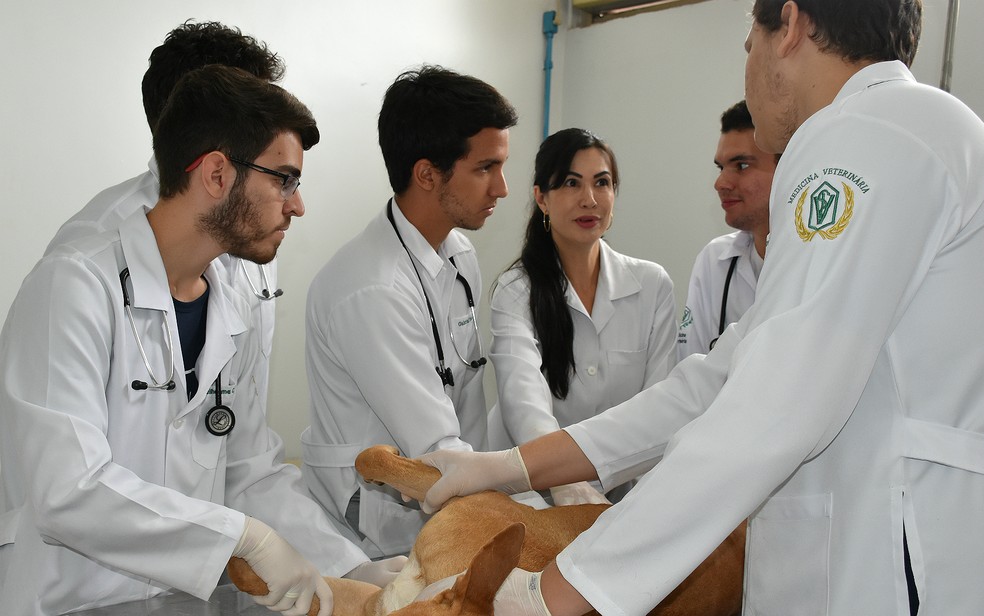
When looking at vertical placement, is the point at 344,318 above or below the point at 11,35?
below

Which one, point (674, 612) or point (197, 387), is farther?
point (197, 387)

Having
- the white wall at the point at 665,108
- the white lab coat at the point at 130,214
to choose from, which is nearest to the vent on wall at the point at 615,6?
the white wall at the point at 665,108

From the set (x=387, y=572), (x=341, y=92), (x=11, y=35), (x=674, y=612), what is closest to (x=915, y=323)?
(x=674, y=612)

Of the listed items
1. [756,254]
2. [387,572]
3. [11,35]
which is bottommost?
[387,572]

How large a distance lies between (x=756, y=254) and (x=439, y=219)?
3.53 feet

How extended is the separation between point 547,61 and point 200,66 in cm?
272

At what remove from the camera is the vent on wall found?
4164 millimetres

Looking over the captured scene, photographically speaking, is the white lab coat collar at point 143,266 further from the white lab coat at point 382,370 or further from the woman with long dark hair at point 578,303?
the woman with long dark hair at point 578,303

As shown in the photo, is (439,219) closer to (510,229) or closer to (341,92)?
(341,92)

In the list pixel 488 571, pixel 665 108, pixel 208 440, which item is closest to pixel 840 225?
pixel 488 571

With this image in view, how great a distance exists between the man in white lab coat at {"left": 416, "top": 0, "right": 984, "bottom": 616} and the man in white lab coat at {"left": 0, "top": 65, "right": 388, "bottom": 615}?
0.61m

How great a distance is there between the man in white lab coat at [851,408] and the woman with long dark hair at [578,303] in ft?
4.00

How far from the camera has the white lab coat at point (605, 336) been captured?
7.82ft

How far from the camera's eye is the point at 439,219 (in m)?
2.19
